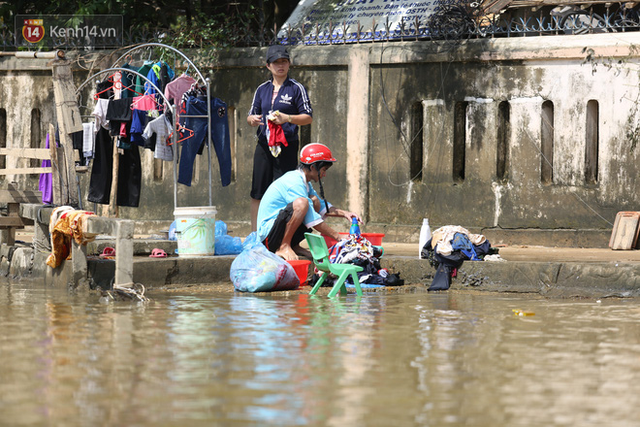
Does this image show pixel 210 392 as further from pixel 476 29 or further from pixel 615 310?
pixel 476 29

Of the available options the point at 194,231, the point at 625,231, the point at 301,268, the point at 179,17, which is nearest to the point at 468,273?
the point at 301,268

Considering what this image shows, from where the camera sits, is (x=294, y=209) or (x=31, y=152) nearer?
(x=294, y=209)

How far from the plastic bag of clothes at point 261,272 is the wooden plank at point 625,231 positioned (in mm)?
4257

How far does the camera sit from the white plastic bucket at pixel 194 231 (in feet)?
32.7

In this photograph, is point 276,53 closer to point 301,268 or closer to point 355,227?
point 355,227

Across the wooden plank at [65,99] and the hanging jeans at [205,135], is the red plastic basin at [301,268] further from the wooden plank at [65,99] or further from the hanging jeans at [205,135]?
the wooden plank at [65,99]

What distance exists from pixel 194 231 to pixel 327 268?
159 centimetres

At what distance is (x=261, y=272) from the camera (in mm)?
9242

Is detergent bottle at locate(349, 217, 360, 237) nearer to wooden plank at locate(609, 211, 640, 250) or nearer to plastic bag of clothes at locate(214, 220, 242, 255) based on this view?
plastic bag of clothes at locate(214, 220, 242, 255)

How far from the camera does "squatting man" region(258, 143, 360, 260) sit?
9727mm

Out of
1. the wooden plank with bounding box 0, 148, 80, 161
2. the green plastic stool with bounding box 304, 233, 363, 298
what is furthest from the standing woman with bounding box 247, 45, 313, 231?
the wooden plank with bounding box 0, 148, 80, 161

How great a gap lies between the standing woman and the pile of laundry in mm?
1897

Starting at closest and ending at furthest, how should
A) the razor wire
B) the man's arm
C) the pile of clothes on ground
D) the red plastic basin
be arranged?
the pile of clothes on ground
the red plastic basin
the man's arm
the razor wire

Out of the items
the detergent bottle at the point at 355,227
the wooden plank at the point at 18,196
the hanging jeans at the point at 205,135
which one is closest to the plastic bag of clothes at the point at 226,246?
the hanging jeans at the point at 205,135
